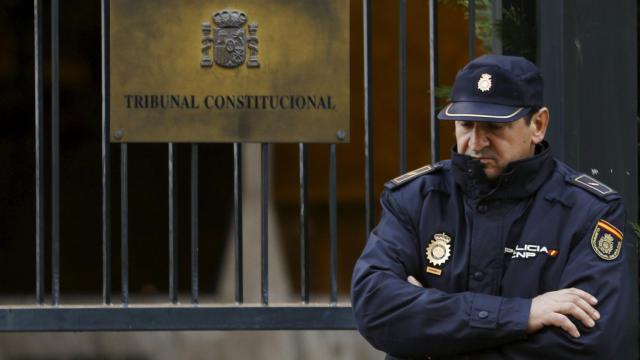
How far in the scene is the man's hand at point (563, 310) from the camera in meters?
3.31

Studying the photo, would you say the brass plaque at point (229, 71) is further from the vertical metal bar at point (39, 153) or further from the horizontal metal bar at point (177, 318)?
the horizontal metal bar at point (177, 318)

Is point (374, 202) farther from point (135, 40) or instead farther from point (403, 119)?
point (135, 40)

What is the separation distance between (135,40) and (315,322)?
54.6 inches

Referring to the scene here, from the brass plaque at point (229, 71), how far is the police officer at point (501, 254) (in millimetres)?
1928

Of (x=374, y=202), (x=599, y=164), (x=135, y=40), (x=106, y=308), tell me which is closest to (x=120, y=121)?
(x=135, y=40)

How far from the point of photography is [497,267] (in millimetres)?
3395

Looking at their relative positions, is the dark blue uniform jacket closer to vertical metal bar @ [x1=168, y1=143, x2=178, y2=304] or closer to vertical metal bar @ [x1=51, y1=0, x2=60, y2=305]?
vertical metal bar @ [x1=168, y1=143, x2=178, y2=304]

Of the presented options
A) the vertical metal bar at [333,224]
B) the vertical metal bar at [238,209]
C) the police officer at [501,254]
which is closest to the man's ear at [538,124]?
the police officer at [501,254]

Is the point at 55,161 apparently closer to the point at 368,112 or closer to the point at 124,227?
the point at 124,227

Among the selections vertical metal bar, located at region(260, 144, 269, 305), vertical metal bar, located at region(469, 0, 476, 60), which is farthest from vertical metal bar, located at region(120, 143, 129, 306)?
vertical metal bar, located at region(469, 0, 476, 60)

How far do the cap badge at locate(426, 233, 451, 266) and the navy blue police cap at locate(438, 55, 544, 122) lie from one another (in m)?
0.32

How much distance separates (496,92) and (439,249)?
44cm

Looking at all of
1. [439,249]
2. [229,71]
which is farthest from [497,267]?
[229,71]

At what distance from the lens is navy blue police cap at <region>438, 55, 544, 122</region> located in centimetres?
340
